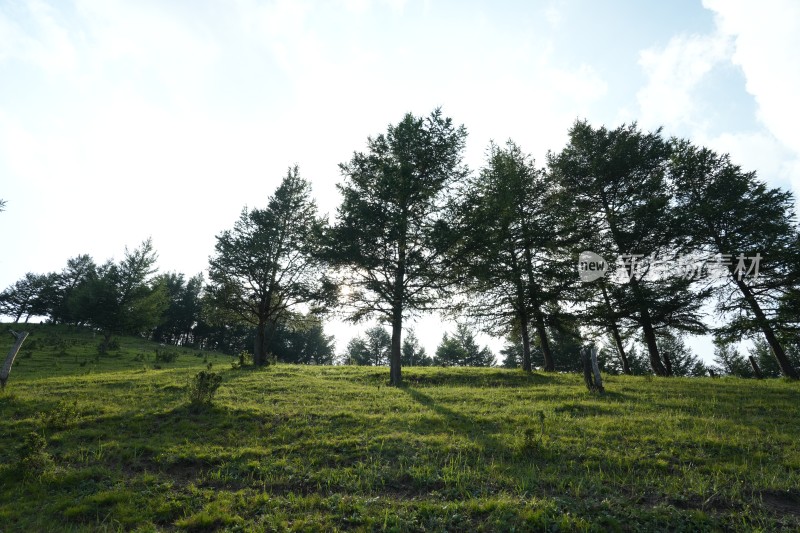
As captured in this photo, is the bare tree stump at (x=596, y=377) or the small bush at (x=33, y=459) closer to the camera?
the small bush at (x=33, y=459)

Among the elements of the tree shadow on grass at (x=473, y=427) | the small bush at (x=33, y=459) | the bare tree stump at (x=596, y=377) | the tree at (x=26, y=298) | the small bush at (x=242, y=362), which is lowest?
the small bush at (x=33, y=459)

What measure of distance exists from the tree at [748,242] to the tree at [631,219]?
1.56 m

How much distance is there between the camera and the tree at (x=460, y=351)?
6219cm

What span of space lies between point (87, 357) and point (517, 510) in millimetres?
33194

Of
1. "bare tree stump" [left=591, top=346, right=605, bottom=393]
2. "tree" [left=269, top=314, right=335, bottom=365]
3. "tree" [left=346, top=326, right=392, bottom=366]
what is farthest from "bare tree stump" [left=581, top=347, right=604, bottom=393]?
"tree" [left=346, top=326, right=392, bottom=366]

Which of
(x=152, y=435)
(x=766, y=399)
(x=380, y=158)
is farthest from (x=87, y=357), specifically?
(x=766, y=399)

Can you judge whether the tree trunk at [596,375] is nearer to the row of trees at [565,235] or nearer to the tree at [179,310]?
the row of trees at [565,235]

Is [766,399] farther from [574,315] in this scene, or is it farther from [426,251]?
[426,251]

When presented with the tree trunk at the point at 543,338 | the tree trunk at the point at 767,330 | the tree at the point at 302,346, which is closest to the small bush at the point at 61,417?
the tree trunk at the point at 543,338

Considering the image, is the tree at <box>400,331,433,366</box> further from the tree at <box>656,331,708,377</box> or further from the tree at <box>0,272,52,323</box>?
the tree at <box>0,272,52,323</box>

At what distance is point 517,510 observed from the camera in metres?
5.60

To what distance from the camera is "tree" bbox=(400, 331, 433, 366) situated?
2830 inches

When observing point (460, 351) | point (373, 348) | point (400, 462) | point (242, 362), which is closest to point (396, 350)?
point (400, 462)

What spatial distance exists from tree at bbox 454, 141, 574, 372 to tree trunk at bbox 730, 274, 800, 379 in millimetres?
9080
